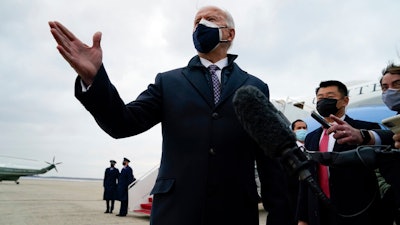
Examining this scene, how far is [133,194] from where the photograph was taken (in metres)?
11.0

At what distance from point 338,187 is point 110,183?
11292mm

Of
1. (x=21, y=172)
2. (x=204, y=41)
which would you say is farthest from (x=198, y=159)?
(x=21, y=172)

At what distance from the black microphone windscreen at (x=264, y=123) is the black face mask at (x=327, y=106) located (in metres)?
2.21

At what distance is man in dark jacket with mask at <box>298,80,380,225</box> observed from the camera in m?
2.83

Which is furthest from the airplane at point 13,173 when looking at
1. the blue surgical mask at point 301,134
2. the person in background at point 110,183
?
the blue surgical mask at point 301,134

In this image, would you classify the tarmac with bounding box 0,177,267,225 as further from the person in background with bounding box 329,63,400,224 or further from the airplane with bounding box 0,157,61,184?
the airplane with bounding box 0,157,61,184

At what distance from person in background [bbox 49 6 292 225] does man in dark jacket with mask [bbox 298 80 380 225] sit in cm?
108

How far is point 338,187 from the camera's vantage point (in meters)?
2.90

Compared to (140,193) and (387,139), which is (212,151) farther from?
(140,193)

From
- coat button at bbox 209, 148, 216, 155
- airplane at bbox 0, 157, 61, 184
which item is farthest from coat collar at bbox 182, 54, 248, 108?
airplane at bbox 0, 157, 61, 184

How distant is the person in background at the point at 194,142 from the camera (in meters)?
1.43

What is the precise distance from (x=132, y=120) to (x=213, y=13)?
0.91 meters

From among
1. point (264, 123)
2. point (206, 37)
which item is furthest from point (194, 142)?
point (206, 37)

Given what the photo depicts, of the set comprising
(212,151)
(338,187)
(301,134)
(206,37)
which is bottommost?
(338,187)
